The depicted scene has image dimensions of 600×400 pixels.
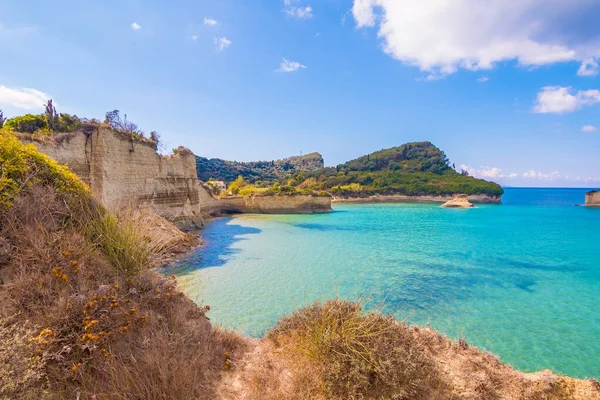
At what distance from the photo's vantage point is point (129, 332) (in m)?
3.02

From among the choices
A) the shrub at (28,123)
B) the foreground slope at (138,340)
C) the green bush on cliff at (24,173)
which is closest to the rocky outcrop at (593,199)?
the foreground slope at (138,340)

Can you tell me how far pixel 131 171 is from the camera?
15.1 metres

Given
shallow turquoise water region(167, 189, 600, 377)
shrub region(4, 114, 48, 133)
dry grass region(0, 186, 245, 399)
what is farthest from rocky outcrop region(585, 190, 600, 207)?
shrub region(4, 114, 48, 133)

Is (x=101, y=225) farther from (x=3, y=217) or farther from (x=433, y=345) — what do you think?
(x=433, y=345)

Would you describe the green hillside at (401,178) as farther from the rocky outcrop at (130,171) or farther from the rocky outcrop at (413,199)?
the rocky outcrop at (130,171)

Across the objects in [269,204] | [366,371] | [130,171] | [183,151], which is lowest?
[366,371]

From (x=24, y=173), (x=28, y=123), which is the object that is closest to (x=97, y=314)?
(x=24, y=173)

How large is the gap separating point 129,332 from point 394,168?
93451 millimetres

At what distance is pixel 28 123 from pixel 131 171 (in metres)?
5.60

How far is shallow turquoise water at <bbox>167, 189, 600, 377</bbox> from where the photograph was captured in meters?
5.78

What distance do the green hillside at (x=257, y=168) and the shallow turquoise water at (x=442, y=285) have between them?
70988mm

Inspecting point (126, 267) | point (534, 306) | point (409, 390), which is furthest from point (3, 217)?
point (534, 306)

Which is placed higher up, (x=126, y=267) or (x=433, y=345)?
(x=126, y=267)

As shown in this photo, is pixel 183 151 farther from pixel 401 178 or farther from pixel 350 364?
pixel 401 178
